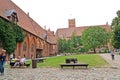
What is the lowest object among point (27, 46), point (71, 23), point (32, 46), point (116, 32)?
point (27, 46)

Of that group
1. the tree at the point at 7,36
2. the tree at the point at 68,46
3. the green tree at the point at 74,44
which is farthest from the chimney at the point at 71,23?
the tree at the point at 7,36

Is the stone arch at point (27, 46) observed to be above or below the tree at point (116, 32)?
below

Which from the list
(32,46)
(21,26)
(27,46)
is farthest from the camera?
(32,46)

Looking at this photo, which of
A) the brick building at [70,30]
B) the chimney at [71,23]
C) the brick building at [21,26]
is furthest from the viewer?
the chimney at [71,23]

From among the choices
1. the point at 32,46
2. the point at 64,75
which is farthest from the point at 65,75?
the point at 32,46

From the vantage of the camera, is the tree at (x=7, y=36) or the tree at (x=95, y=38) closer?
the tree at (x=7, y=36)

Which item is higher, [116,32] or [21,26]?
[21,26]

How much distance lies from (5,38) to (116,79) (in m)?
25.4

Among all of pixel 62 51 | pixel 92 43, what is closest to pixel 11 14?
pixel 92 43

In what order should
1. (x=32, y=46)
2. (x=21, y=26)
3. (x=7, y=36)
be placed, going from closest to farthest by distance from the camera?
(x=7, y=36) → (x=21, y=26) → (x=32, y=46)

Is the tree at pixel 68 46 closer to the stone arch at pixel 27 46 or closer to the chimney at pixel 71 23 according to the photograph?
the chimney at pixel 71 23

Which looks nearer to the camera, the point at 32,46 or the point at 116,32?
the point at 32,46

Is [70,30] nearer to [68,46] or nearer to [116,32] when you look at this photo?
[68,46]

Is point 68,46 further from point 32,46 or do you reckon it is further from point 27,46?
point 27,46
